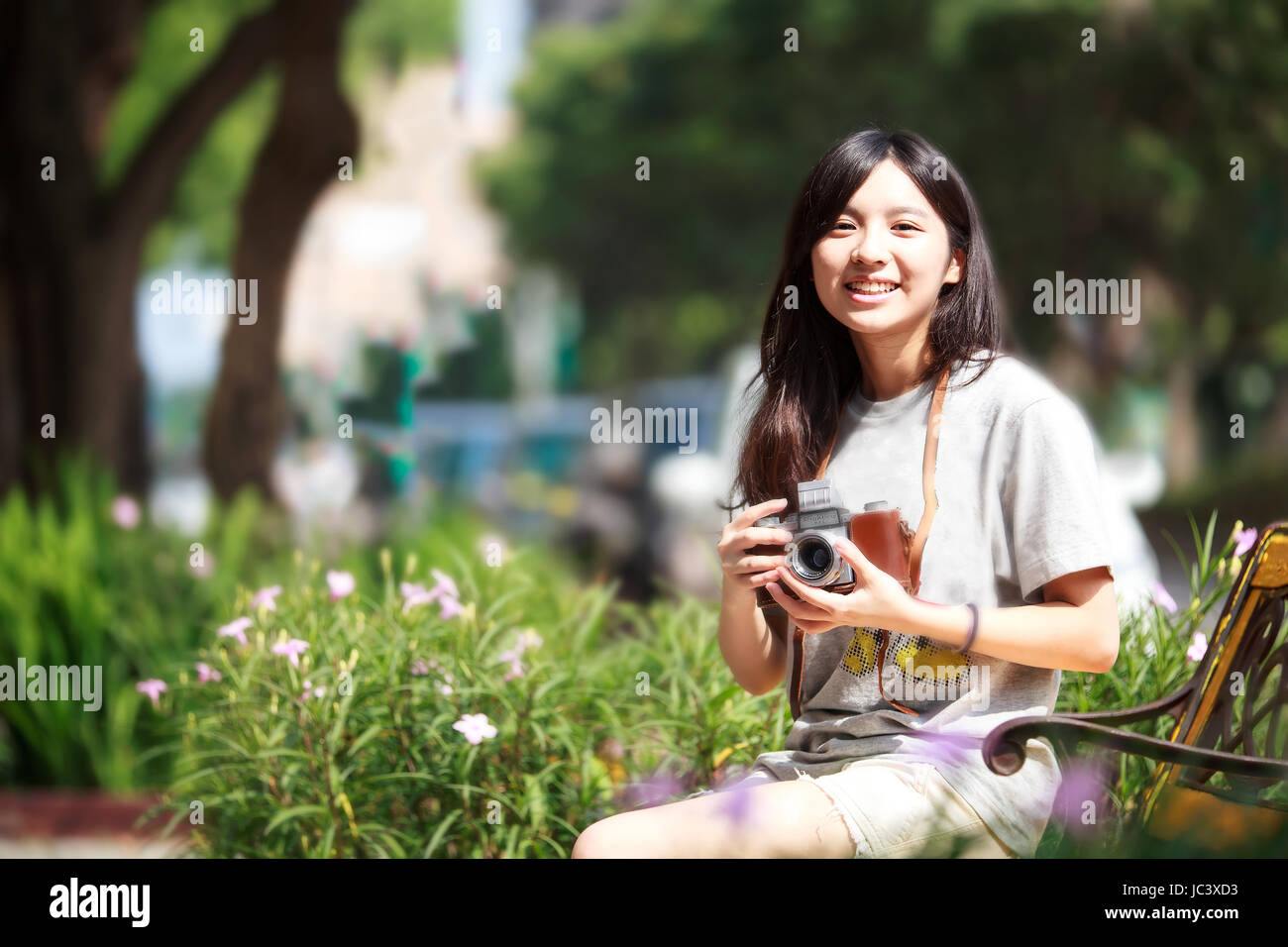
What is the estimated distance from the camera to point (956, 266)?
2.51 metres

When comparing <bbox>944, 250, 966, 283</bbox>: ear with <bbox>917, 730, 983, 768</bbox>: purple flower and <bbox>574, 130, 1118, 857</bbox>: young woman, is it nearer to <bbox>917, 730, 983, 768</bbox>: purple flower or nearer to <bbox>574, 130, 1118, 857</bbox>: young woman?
<bbox>574, 130, 1118, 857</bbox>: young woman

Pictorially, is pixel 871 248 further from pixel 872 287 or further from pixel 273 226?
pixel 273 226

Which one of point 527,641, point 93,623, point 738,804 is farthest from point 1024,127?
point 738,804

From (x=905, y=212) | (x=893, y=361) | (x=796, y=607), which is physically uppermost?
(x=905, y=212)

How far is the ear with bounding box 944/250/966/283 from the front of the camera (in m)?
2.50

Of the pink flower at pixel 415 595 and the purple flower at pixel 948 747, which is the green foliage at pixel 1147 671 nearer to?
the purple flower at pixel 948 747

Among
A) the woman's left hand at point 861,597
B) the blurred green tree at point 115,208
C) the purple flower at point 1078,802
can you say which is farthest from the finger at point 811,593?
the blurred green tree at point 115,208

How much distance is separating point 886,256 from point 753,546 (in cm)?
50

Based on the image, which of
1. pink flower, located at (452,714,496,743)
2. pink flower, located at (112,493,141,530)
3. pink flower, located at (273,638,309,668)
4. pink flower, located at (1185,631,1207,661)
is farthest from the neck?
pink flower, located at (112,493,141,530)

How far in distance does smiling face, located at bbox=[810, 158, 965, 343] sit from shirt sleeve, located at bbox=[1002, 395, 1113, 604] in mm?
271

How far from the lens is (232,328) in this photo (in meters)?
8.89
